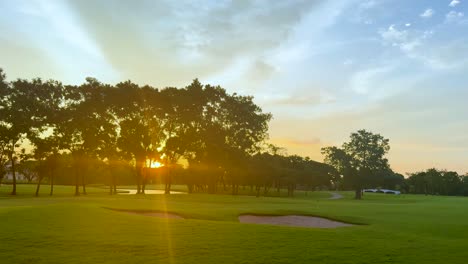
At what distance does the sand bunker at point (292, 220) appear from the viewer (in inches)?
1281

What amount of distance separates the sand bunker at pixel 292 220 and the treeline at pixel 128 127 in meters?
51.7

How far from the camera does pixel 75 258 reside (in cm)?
1650

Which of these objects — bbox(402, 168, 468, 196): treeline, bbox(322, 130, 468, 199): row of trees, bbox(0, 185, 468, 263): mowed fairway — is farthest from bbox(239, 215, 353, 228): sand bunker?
bbox(402, 168, 468, 196): treeline

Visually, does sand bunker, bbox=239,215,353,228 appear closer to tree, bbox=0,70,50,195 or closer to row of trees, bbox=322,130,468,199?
tree, bbox=0,70,50,195

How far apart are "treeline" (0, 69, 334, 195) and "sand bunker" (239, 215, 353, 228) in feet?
169

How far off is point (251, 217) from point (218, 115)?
5819 centimetres

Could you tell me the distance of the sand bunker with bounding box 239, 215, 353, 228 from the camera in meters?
32.5

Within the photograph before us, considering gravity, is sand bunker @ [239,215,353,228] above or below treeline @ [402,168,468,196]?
below

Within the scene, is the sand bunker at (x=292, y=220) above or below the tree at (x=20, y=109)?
below

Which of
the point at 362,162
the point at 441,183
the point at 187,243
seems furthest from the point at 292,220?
the point at 441,183

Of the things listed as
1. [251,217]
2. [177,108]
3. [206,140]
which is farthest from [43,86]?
[251,217]

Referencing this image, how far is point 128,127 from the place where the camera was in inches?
3250

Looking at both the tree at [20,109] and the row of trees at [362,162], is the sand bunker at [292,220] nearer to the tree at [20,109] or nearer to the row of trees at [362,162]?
the tree at [20,109]

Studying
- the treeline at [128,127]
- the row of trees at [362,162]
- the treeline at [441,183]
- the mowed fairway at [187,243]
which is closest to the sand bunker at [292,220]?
the mowed fairway at [187,243]
